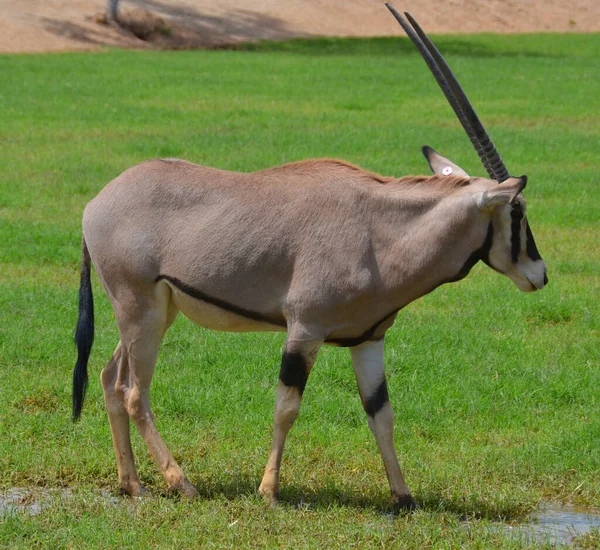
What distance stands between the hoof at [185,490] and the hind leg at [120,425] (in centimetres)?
21

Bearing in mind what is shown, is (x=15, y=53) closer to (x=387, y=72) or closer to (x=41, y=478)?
(x=387, y=72)

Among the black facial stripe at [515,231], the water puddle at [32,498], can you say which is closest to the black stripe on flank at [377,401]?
the black facial stripe at [515,231]

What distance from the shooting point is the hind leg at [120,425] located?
6320 mm

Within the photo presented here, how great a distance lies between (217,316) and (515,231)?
65.6 inches

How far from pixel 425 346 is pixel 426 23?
131ft

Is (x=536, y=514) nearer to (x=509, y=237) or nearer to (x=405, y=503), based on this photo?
(x=405, y=503)

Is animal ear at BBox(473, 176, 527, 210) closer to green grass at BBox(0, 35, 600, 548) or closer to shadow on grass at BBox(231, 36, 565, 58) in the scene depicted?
green grass at BBox(0, 35, 600, 548)

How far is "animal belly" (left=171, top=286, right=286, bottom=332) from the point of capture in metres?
6.15

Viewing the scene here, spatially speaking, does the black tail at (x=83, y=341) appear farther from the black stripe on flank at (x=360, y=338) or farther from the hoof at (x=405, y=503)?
the hoof at (x=405, y=503)

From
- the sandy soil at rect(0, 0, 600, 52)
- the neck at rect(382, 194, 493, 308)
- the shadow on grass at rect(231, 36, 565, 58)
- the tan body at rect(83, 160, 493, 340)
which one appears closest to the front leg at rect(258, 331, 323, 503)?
the tan body at rect(83, 160, 493, 340)

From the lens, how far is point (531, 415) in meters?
7.63

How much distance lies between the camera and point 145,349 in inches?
245

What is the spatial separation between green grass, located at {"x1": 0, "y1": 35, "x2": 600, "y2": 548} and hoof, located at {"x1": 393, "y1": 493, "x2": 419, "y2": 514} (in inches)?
3.9

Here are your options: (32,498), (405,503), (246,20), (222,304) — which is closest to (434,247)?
(222,304)
